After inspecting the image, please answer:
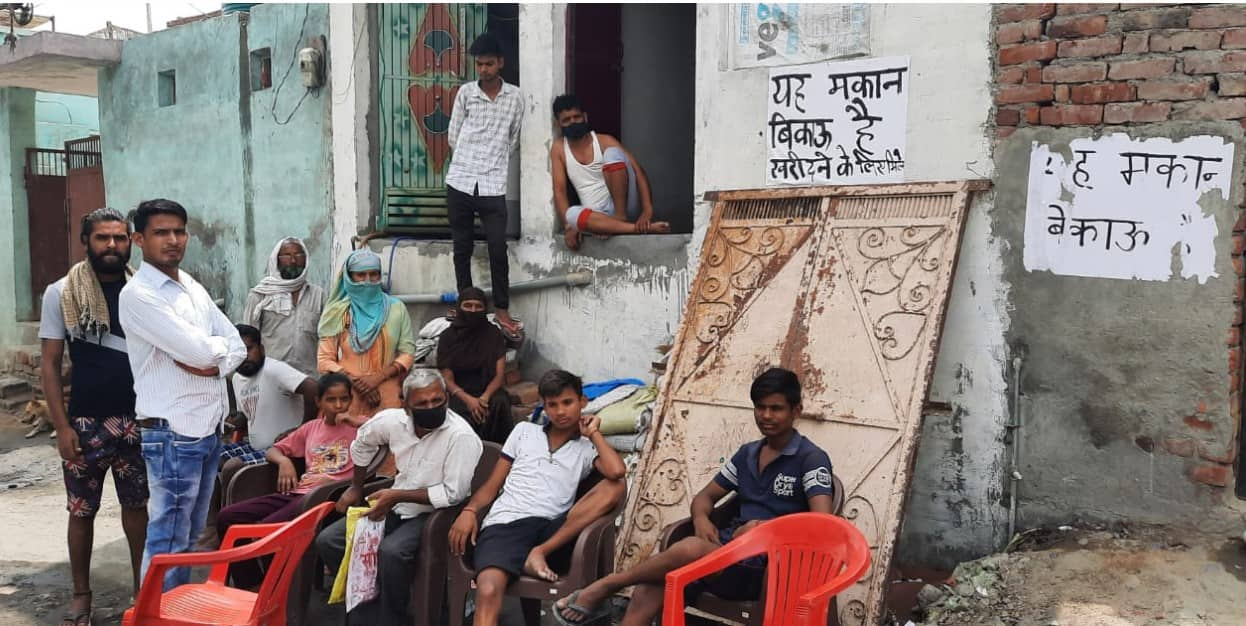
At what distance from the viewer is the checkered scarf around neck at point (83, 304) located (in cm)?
450

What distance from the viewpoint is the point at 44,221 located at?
1259 centimetres

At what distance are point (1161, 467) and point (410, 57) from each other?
5615 mm

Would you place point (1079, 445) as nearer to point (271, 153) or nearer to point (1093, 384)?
point (1093, 384)

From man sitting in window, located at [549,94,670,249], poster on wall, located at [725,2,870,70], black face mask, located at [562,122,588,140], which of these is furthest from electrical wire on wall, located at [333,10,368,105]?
poster on wall, located at [725,2,870,70]

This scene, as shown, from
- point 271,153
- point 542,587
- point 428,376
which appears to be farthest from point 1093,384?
point 271,153

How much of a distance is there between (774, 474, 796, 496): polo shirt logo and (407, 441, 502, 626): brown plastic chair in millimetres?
1357

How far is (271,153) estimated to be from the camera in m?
8.66

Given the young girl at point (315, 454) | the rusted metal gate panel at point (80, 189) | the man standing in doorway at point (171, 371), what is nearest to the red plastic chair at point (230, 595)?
the man standing in doorway at point (171, 371)

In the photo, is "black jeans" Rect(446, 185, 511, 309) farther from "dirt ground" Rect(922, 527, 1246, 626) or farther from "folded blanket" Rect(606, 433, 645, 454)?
"dirt ground" Rect(922, 527, 1246, 626)

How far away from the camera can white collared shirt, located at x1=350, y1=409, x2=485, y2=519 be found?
4.38m

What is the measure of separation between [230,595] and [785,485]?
2.04 metres

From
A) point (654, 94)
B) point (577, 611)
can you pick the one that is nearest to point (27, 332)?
point (654, 94)

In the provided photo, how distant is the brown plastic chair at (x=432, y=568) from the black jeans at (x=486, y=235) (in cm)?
238

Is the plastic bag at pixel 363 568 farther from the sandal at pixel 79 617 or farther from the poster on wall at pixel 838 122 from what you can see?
the poster on wall at pixel 838 122
